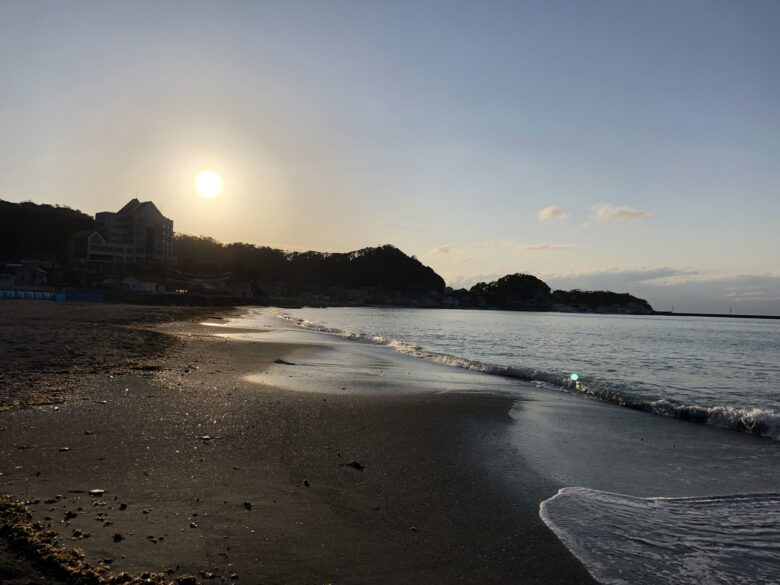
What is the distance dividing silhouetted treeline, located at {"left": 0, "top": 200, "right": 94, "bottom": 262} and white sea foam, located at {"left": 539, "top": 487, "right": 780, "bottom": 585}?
491 ft

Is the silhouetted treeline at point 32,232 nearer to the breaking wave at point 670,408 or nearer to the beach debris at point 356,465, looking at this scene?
the breaking wave at point 670,408

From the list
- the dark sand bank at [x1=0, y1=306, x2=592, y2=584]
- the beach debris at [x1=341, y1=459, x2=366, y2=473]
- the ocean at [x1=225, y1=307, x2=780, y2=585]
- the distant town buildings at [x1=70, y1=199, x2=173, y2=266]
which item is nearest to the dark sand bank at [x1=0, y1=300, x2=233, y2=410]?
the dark sand bank at [x1=0, y1=306, x2=592, y2=584]

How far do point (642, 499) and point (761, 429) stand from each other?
7.20 metres

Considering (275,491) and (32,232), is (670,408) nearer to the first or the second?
(275,491)

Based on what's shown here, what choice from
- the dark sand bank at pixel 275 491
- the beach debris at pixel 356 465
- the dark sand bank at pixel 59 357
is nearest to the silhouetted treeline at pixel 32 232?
the dark sand bank at pixel 59 357

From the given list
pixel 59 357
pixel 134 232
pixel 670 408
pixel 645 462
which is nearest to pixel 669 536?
pixel 645 462

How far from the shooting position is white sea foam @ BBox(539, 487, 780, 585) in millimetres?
4734

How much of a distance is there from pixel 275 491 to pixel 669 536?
437 cm

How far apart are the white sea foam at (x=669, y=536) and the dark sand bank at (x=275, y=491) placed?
0.37 m

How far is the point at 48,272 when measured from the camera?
330 feet

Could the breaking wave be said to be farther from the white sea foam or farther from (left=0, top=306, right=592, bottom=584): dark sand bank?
(left=0, top=306, right=592, bottom=584): dark sand bank

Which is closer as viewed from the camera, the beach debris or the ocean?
the ocean

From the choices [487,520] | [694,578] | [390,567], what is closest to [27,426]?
[390,567]

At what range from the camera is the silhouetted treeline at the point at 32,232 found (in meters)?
131
